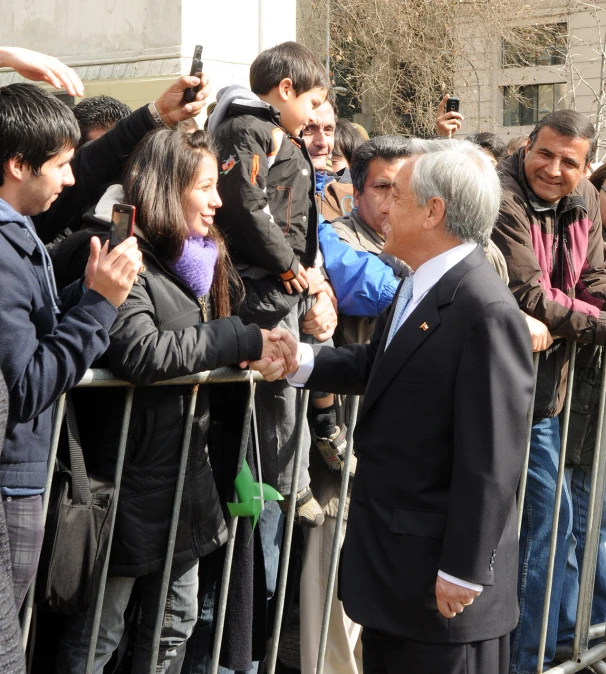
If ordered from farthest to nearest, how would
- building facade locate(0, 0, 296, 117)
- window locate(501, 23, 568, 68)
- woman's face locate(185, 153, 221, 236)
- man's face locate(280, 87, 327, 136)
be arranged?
window locate(501, 23, 568, 68), building facade locate(0, 0, 296, 117), man's face locate(280, 87, 327, 136), woman's face locate(185, 153, 221, 236)

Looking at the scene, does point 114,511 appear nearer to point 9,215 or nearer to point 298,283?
point 9,215

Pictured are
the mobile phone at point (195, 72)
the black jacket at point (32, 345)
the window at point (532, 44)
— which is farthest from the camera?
the window at point (532, 44)

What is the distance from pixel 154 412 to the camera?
112 inches

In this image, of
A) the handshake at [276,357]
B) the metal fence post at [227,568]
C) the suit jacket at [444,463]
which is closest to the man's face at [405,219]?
the suit jacket at [444,463]

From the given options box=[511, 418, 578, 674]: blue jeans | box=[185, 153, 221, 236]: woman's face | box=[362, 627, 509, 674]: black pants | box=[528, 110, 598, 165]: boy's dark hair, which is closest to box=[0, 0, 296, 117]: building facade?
box=[528, 110, 598, 165]: boy's dark hair

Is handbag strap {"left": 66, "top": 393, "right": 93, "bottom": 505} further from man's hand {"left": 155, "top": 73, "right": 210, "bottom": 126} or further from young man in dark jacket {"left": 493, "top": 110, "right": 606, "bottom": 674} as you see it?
young man in dark jacket {"left": 493, "top": 110, "right": 606, "bottom": 674}

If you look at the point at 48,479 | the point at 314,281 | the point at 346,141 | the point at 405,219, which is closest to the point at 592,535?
the point at 314,281

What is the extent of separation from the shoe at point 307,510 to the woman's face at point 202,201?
106 centimetres

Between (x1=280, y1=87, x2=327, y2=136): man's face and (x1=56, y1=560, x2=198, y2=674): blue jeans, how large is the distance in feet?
6.11

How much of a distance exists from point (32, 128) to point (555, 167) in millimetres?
2420

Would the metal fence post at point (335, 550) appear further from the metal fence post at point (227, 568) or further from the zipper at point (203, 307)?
the zipper at point (203, 307)

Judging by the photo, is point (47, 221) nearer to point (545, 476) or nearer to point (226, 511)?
point (226, 511)

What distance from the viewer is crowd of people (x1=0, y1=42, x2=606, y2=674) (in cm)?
250

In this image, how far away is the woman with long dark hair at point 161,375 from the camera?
276 cm
